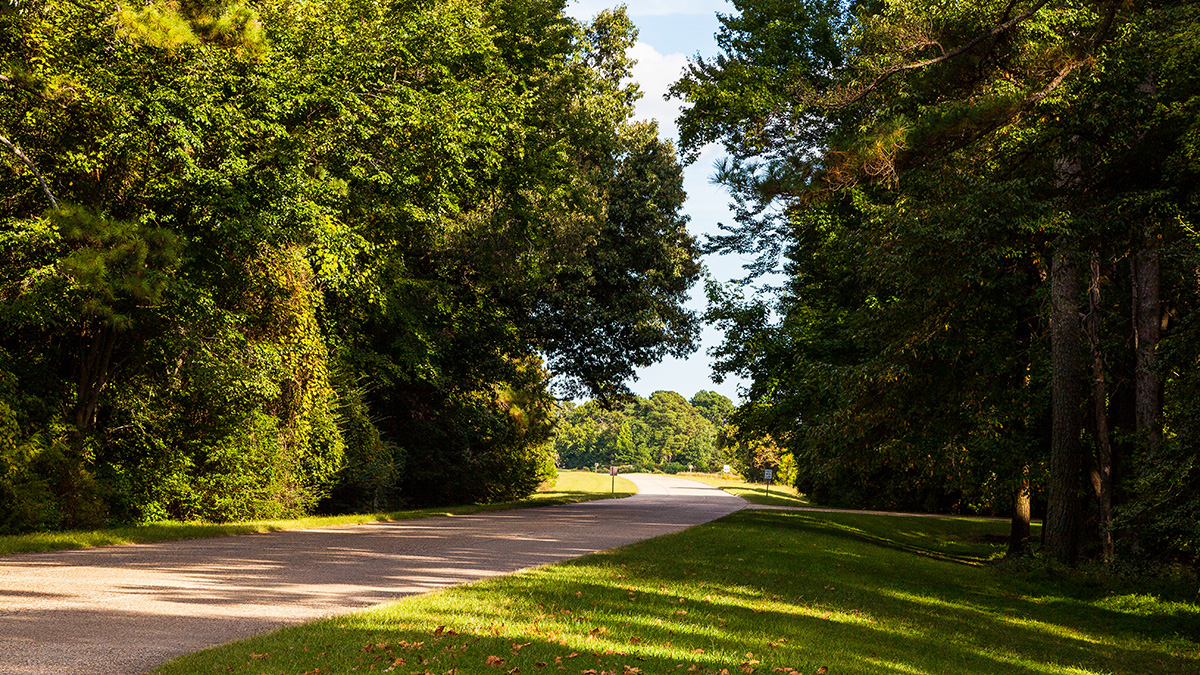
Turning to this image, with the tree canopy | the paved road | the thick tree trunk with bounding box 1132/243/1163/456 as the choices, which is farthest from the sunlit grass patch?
the thick tree trunk with bounding box 1132/243/1163/456

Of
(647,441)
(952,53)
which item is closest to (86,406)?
(952,53)

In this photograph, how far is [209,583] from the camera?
865 centimetres

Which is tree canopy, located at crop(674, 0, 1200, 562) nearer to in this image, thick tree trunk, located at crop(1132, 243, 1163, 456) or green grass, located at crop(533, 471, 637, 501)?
thick tree trunk, located at crop(1132, 243, 1163, 456)

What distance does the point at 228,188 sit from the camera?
14094mm

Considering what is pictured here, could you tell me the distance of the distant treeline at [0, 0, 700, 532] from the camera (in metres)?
12.9

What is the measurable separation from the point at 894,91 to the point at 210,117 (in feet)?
38.0

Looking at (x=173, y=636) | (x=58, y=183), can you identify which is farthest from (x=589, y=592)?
(x=58, y=183)

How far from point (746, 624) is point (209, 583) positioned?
5.64m

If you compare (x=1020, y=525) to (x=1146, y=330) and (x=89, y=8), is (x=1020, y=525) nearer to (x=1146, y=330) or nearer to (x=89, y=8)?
(x=1146, y=330)

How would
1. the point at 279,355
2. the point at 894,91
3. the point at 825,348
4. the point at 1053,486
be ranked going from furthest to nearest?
the point at 825,348
the point at 279,355
the point at 1053,486
the point at 894,91

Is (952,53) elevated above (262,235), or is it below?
above

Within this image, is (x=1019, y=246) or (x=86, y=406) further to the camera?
(x=86, y=406)

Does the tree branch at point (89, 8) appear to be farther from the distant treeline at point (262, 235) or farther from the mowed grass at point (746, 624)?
the mowed grass at point (746, 624)

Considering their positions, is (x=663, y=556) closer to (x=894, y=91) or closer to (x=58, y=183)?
→ (x=894, y=91)
